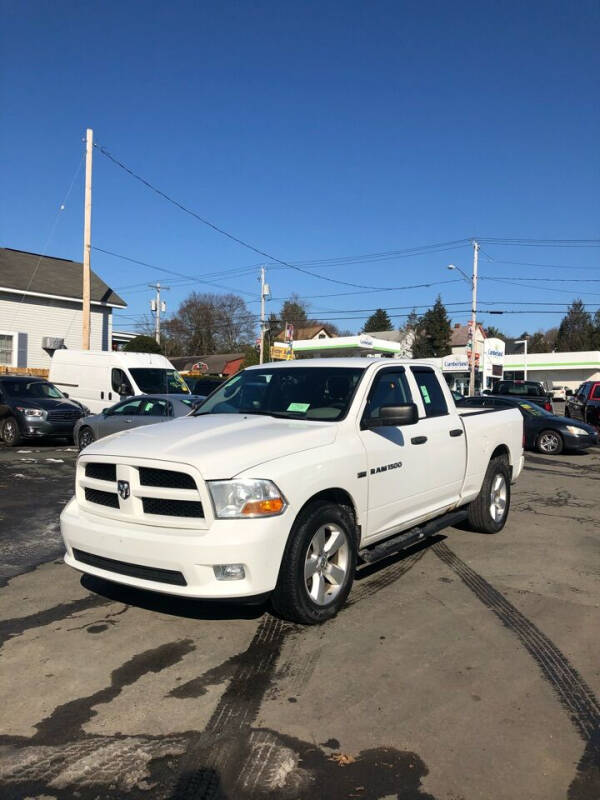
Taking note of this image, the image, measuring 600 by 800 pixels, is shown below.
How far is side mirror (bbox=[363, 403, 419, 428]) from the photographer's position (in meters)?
4.75

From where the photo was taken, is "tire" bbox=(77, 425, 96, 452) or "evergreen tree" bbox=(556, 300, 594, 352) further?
"evergreen tree" bbox=(556, 300, 594, 352)

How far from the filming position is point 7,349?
24.9 meters

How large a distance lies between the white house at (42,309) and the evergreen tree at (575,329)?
292 feet

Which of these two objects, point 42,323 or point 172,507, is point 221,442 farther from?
point 42,323

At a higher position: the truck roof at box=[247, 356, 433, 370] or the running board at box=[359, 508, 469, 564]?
the truck roof at box=[247, 356, 433, 370]

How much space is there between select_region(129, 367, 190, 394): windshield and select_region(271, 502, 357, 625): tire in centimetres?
1413

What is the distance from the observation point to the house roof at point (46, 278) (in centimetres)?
2523

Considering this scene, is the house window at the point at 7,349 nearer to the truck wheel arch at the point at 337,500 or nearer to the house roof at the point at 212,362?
the truck wheel arch at the point at 337,500

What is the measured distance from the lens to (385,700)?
11.2ft

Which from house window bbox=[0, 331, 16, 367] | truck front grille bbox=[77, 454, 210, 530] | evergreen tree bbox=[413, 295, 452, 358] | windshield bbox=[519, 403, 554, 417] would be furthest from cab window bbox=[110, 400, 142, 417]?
evergreen tree bbox=[413, 295, 452, 358]

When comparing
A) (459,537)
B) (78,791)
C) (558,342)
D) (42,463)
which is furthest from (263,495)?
(558,342)

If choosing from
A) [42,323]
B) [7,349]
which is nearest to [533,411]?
[42,323]

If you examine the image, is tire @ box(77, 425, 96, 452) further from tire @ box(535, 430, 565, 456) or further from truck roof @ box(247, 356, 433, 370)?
tire @ box(535, 430, 565, 456)

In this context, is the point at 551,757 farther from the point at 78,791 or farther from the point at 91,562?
the point at 91,562
